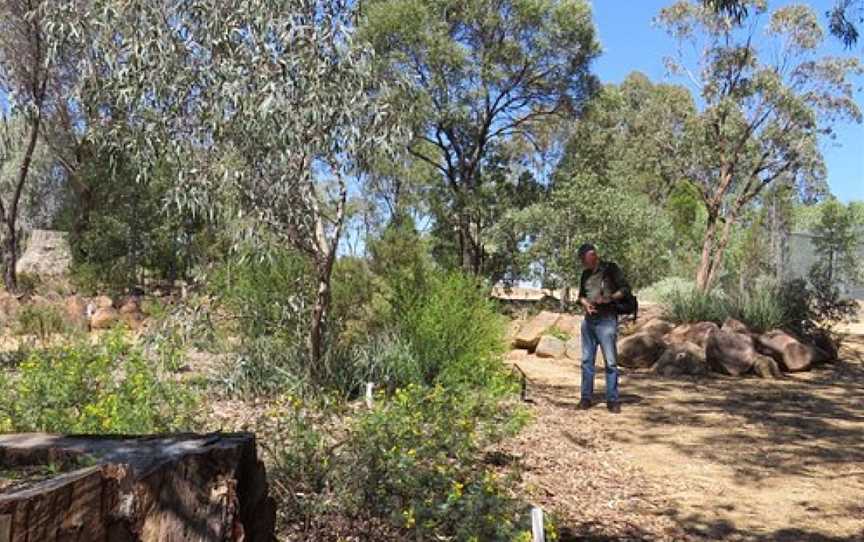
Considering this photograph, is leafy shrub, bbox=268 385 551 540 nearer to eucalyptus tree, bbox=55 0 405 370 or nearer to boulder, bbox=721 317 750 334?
eucalyptus tree, bbox=55 0 405 370

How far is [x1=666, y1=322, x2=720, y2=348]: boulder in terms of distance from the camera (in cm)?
1122

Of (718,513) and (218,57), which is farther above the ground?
(218,57)

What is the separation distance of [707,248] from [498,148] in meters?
A: 7.19

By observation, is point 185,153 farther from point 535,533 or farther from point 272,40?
point 535,533

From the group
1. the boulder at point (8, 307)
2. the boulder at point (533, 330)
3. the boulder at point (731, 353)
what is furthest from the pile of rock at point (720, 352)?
the boulder at point (8, 307)

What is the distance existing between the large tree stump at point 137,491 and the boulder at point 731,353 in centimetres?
864

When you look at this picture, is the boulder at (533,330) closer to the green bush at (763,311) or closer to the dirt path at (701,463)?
the green bush at (763,311)

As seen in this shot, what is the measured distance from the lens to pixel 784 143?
77.0ft

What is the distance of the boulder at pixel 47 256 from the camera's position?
63.1ft

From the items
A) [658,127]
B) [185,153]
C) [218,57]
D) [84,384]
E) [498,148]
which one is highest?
[658,127]

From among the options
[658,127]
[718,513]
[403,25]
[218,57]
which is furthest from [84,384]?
[658,127]

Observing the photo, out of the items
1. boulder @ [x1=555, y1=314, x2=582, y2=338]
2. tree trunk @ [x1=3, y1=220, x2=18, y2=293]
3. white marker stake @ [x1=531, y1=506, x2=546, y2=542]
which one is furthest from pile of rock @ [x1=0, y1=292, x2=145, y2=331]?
white marker stake @ [x1=531, y1=506, x2=546, y2=542]

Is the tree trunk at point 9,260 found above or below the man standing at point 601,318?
above

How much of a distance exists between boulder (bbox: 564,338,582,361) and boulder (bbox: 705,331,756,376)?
198cm
